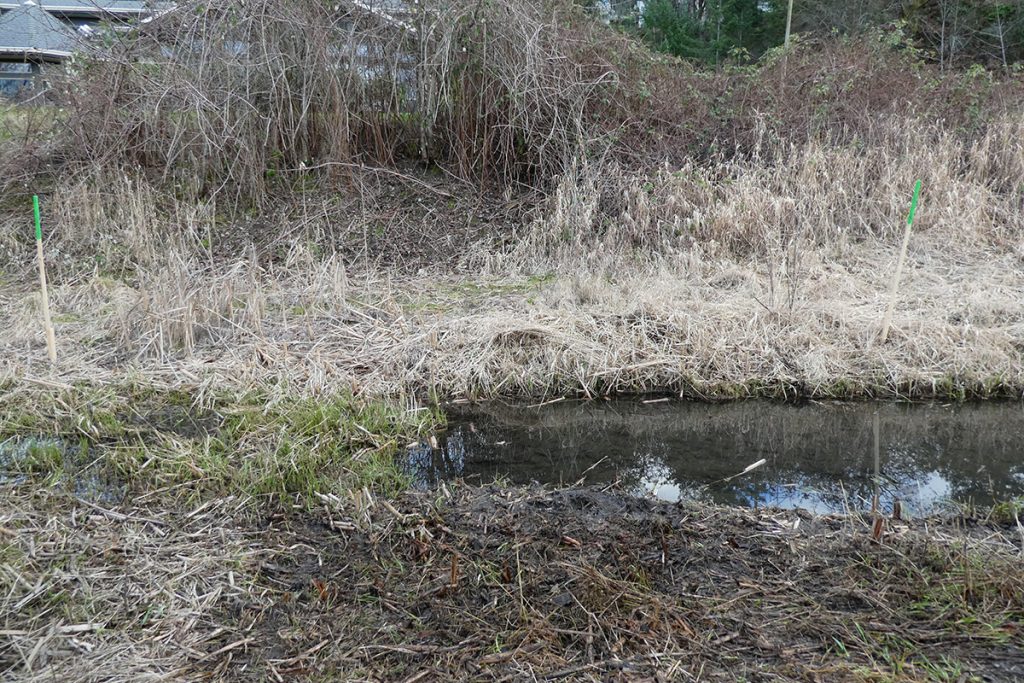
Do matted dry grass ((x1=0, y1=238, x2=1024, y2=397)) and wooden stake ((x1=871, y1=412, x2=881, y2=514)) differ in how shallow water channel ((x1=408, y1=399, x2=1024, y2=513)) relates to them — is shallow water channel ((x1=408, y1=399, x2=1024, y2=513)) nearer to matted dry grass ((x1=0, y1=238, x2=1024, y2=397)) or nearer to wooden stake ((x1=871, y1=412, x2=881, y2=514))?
wooden stake ((x1=871, y1=412, x2=881, y2=514))

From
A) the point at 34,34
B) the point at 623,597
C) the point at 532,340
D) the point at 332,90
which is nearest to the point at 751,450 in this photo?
the point at 532,340

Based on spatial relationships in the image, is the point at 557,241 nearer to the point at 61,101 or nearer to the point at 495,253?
the point at 495,253

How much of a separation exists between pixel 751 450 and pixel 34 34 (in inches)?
593

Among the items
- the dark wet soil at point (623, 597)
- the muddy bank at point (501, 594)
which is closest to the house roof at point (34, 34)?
the muddy bank at point (501, 594)

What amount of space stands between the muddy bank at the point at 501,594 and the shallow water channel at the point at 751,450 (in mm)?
623

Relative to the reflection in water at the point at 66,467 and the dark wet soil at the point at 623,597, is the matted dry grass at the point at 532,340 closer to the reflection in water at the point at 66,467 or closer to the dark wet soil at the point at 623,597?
the reflection in water at the point at 66,467

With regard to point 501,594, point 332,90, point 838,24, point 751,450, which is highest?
point 838,24

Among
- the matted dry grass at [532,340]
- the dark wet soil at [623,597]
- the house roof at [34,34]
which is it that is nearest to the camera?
the dark wet soil at [623,597]

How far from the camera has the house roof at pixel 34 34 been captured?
8.84m

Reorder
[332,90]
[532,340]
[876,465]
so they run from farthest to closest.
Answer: [332,90]
[532,340]
[876,465]

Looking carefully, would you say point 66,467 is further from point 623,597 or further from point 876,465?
point 876,465

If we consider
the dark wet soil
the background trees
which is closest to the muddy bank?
the dark wet soil

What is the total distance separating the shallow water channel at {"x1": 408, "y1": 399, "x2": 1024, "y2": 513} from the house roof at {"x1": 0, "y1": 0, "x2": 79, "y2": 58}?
22.3ft

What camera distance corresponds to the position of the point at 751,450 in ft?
16.3
